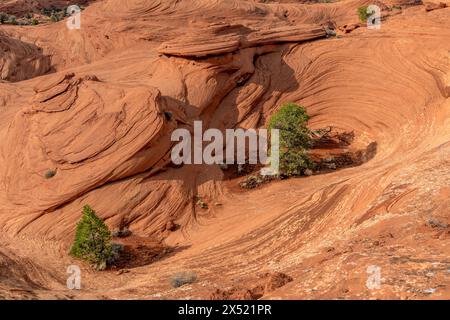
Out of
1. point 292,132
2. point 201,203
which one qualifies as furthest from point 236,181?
point 292,132

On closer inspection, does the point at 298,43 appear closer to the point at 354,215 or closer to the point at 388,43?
the point at 388,43

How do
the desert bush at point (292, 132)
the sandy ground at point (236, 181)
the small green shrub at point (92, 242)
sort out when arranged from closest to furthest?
1. the sandy ground at point (236, 181)
2. the small green shrub at point (92, 242)
3. the desert bush at point (292, 132)

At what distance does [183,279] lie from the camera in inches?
458

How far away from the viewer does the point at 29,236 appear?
54.7ft

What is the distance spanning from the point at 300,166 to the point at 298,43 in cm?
1012

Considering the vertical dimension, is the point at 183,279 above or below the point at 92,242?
below

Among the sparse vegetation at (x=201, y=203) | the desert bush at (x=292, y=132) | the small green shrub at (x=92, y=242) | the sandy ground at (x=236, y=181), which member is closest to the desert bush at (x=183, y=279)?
the sandy ground at (x=236, y=181)

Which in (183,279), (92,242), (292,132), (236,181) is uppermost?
(292,132)

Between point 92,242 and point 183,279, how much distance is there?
5.00 m

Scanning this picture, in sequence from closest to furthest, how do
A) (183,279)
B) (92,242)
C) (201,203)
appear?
(183,279) < (92,242) < (201,203)

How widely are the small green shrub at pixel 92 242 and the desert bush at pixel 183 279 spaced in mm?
3902

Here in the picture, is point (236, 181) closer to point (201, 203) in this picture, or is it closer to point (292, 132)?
point (201, 203)

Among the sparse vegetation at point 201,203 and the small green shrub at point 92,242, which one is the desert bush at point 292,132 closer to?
the sparse vegetation at point 201,203

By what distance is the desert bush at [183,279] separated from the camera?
11430 mm
